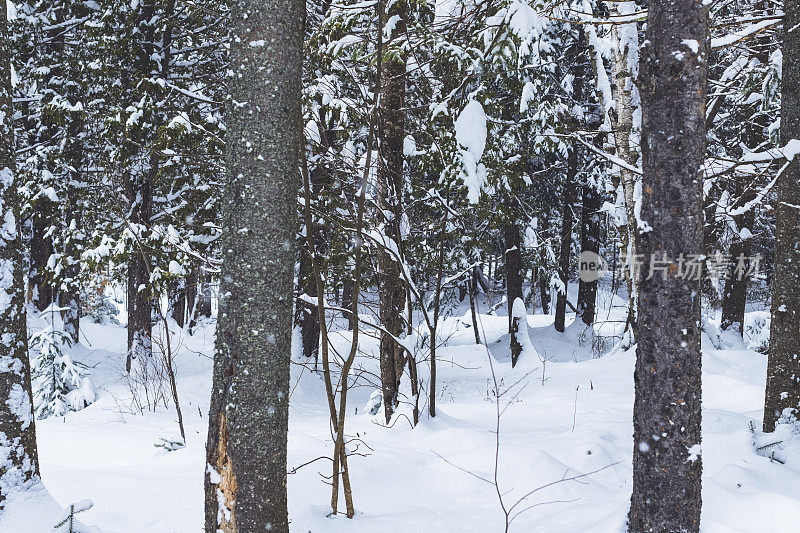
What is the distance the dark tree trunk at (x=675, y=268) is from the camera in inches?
104

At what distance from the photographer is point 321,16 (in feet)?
33.3

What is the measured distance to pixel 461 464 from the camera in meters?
4.79

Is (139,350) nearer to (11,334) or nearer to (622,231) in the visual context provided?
(11,334)

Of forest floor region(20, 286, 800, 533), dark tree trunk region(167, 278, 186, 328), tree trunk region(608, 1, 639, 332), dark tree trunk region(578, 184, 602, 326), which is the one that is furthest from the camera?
dark tree trunk region(578, 184, 602, 326)

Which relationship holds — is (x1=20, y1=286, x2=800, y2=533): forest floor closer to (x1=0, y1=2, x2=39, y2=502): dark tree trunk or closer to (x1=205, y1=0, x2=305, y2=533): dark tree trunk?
(x1=0, y1=2, x2=39, y2=502): dark tree trunk

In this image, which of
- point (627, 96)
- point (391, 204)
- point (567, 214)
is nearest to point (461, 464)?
point (391, 204)

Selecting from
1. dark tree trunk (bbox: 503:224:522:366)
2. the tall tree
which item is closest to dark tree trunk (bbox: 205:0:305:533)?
the tall tree

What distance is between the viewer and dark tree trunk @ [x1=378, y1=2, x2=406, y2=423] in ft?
20.0

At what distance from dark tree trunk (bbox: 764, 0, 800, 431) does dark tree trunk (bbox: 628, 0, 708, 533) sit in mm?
2851

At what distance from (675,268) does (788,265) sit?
305 centimetres

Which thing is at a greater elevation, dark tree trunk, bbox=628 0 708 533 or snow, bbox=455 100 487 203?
snow, bbox=455 100 487 203

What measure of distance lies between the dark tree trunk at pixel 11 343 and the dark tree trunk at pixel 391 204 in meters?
3.43

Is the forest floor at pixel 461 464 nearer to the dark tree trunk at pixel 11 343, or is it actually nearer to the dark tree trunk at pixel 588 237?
the dark tree trunk at pixel 11 343

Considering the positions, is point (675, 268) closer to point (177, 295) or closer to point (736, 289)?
point (736, 289)
